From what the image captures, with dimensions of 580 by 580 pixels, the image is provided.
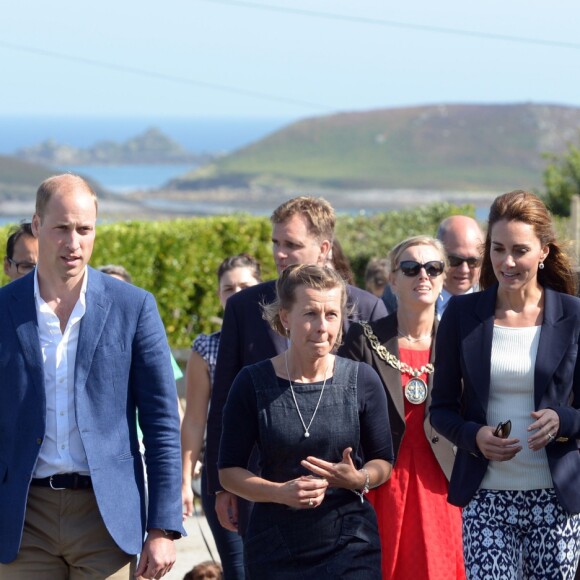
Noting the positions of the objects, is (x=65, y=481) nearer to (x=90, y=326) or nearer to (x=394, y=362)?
(x=90, y=326)

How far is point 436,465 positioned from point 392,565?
0.49 meters

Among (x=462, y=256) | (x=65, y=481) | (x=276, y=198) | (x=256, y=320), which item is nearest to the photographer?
(x=65, y=481)

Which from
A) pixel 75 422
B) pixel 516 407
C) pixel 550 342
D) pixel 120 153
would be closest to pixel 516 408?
pixel 516 407

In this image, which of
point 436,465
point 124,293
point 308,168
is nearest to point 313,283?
point 124,293

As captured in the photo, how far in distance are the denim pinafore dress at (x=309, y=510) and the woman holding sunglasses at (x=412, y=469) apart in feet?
2.94

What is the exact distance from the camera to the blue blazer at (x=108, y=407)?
4.38 meters

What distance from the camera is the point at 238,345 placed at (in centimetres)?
574

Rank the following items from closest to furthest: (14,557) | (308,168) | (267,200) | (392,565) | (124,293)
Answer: (14,557), (124,293), (392,565), (267,200), (308,168)

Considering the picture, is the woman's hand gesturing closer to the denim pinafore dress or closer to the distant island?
the denim pinafore dress

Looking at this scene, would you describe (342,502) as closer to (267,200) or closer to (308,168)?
(267,200)

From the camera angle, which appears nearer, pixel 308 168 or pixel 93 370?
pixel 93 370

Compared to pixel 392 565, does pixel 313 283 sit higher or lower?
higher

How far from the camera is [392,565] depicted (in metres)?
5.45

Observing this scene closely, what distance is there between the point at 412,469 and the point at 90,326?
1.77 metres
